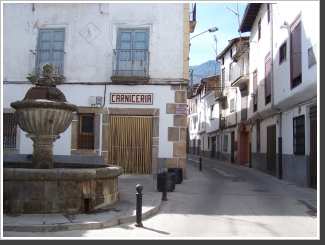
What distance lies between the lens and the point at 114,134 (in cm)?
1415

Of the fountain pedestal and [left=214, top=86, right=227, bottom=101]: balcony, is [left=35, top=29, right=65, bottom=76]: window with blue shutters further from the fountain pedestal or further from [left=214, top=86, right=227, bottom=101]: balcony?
[left=214, top=86, right=227, bottom=101]: balcony

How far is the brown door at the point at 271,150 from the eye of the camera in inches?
652

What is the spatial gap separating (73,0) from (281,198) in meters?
9.63

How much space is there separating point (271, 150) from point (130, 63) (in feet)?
25.5

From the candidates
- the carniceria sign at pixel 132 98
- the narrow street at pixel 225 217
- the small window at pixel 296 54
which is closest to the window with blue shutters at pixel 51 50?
the carniceria sign at pixel 132 98

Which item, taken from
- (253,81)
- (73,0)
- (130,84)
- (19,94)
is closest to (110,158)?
(130,84)

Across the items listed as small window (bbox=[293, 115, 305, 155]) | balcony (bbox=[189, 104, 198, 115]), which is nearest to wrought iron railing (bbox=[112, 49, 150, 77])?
small window (bbox=[293, 115, 305, 155])

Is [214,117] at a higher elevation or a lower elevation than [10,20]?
lower

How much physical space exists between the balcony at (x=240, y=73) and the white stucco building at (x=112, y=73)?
9.16m

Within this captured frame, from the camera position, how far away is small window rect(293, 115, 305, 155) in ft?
40.0

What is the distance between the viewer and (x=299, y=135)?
12.6 meters

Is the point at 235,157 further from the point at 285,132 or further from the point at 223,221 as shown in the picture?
the point at 223,221

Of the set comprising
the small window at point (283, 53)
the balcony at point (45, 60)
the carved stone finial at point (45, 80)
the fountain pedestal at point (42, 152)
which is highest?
the small window at point (283, 53)

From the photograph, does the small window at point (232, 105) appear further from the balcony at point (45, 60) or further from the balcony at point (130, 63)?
the balcony at point (45, 60)
